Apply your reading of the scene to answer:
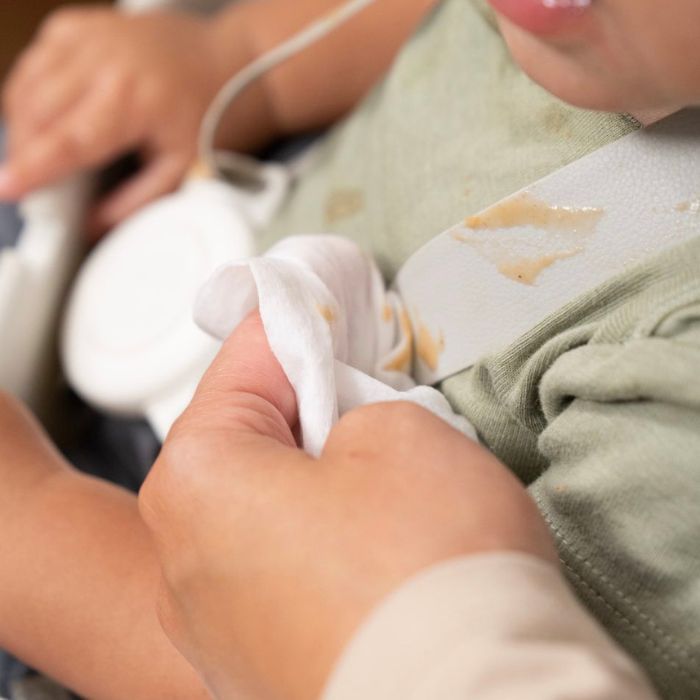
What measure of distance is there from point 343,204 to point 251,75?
17 centimetres

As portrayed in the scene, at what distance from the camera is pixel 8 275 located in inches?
26.4

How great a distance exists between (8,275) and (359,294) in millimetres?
305

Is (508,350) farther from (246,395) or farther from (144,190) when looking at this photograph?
(144,190)

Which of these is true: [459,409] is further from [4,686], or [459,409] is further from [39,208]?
[39,208]

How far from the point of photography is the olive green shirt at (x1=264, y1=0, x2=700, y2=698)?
37cm

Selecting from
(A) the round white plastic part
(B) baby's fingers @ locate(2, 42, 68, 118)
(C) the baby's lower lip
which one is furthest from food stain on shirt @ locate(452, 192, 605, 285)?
(B) baby's fingers @ locate(2, 42, 68, 118)

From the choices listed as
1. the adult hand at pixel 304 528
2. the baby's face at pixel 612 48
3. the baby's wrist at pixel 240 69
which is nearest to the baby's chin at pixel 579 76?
the baby's face at pixel 612 48

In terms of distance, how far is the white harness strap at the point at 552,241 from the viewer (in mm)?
414

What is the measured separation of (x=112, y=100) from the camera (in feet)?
Answer: 2.39

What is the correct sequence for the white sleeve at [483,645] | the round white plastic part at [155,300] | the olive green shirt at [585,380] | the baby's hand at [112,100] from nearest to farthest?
the white sleeve at [483,645] → the olive green shirt at [585,380] → the round white plastic part at [155,300] → the baby's hand at [112,100]

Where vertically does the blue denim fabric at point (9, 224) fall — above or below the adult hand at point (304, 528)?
above

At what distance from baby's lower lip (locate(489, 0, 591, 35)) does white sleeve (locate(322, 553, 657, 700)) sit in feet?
0.66

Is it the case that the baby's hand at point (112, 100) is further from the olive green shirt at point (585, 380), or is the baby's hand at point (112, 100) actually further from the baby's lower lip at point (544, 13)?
the baby's lower lip at point (544, 13)

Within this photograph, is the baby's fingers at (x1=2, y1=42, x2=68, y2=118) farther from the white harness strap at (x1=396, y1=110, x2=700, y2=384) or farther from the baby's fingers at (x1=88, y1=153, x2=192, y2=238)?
the white harness strap at (x1=396, y1=110, x2=700, y2=384)
